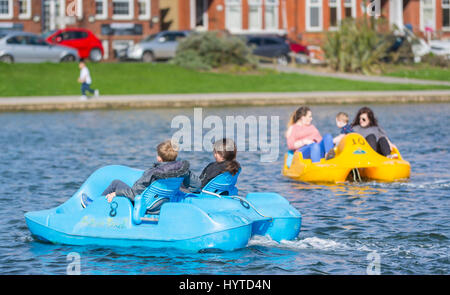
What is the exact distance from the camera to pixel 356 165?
14.7 m

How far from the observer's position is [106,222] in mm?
10305

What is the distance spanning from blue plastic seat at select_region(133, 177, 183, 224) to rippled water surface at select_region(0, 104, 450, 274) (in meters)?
0.40

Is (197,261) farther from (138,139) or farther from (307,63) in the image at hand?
(307,63)

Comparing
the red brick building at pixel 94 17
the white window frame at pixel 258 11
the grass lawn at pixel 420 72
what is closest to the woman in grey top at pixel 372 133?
the grass lawn at pixel 420 72

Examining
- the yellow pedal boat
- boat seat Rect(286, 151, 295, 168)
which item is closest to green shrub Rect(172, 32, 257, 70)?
boat seat Rect(286, 151, 295, 168)

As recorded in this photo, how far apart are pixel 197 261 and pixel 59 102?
1966 cm

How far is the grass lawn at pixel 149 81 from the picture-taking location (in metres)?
33.0

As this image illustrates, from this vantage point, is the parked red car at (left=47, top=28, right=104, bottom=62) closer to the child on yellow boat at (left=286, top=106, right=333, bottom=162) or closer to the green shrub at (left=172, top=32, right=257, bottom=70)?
the green shrub at (left=172, top=32, right=257, bottom=70)

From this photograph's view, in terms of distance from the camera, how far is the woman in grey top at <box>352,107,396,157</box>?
15.2 m

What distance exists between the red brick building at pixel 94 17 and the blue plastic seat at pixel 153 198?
37523mm

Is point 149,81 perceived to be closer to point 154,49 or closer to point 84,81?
point 84,81

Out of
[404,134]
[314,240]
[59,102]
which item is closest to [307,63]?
[59,102]

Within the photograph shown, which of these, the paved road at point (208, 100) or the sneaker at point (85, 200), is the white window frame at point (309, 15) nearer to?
the paved road at point (208, 100)
